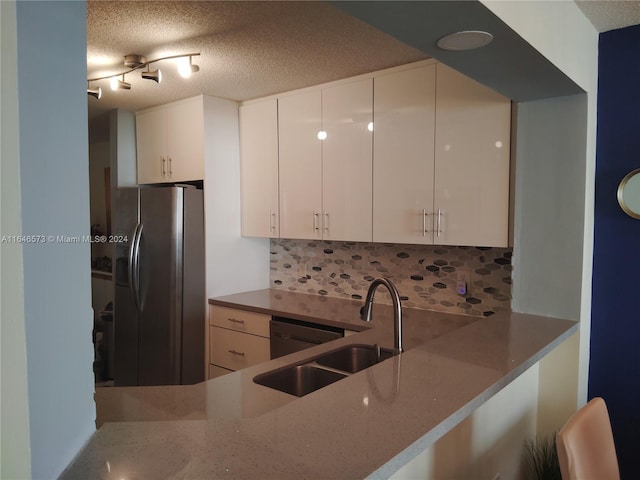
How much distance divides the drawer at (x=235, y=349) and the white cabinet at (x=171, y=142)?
3.63ft

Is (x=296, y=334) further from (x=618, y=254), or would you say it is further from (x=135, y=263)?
(x=618, y=254)

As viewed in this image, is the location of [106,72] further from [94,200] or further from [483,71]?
[94,200]

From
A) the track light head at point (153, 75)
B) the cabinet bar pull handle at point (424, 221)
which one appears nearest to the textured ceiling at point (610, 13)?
the cabinet bar pull handle at point (424, 221)

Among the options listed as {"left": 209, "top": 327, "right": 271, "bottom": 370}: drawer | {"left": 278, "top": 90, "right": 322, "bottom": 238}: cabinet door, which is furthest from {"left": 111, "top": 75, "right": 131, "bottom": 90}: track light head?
{"left": 209, "top": 327, "right": 271, "bottom": 370}: drawer

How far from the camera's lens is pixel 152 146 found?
3.56 m

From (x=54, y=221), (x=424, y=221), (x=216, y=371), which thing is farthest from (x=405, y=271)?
(x=54, y=221)

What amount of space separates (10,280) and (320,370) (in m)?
1.27

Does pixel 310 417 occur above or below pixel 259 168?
below

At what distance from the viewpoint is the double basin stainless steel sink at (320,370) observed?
1.68 meters

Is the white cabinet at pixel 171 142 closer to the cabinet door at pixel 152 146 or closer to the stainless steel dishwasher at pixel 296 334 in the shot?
the cabinet door at pixel 152 146

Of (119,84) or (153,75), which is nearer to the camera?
(153,75)

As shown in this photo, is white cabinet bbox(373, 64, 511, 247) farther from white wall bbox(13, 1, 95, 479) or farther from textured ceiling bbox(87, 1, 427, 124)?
white wall bbox(13, 1, 95, 479)

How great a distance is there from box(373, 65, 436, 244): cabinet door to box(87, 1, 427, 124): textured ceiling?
14 centimetres

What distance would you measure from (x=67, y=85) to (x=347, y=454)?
842mm
